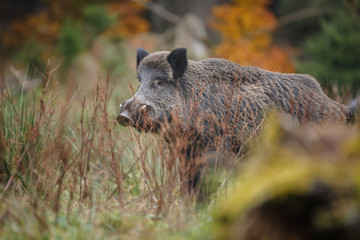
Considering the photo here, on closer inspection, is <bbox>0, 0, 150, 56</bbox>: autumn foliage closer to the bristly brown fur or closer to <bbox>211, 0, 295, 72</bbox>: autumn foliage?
<bbox>211, 0, 295, 72</bbox>: autumn foliage

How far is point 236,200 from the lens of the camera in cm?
206

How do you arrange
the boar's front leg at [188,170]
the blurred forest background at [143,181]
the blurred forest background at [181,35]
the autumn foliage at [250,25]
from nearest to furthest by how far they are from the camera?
1. the blurred forest background at [143,181]
2. the boar's front leg at [188,170]
3. the blurred forest background at [181,35]
4. the autumn foliage at [250,25]

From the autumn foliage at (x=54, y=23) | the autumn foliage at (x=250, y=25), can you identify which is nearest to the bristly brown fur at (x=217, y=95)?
the autumn foliage at (x=250, y=25)

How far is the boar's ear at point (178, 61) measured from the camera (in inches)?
175

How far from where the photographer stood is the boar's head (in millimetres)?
4363

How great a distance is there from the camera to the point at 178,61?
14.7ft

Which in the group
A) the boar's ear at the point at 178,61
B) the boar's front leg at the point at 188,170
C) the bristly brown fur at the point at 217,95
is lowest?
the boar's front leg at the point at 188,170

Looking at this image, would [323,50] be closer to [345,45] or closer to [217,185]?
[345,45]

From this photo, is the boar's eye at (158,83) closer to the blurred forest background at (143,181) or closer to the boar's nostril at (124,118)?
the blurred forest background at (143,181)

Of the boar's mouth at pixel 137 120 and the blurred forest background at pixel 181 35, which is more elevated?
the blurred forest background at pixel 181 35

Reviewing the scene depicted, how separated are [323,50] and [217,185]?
9.66 meters

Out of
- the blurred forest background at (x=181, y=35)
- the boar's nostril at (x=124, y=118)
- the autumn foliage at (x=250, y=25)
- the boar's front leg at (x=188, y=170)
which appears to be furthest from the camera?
the autumn foliage at (x=250, y=25)

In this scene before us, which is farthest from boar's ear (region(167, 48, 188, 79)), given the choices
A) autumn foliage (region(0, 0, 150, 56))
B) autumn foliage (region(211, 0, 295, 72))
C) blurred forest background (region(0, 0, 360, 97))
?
autumn foliage (region(0, 0, 150, 56))

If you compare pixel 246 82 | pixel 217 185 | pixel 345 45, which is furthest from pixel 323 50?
pixel 217 185
